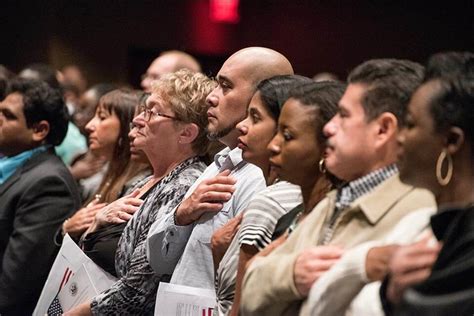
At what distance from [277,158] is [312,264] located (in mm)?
452

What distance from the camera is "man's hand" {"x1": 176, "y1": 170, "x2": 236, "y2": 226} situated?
11.0 ft

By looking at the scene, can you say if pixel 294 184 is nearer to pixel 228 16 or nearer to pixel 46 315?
pixel 46 315

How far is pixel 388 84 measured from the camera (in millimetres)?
2480

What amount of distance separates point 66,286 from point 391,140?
1832mm

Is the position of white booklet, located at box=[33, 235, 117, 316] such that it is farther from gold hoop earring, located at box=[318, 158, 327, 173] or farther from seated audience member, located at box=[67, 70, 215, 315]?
gold hoop earring, located at box=[318, 158, 327, 173]

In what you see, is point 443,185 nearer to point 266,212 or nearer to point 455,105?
point 455,105

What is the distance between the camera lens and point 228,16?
9.24 meters

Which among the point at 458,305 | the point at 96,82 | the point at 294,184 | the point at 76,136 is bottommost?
the point at 96,82

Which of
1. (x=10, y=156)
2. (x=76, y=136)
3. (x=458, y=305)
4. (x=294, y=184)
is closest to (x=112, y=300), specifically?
(x=294, y=184)

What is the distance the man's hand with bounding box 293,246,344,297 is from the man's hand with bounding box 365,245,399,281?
0.11 meters

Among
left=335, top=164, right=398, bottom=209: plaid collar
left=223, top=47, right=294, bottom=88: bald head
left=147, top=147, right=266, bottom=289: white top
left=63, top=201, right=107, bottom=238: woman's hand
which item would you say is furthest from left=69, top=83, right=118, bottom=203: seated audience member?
left=335, top=164, right=398, bottom=209: plaid collar

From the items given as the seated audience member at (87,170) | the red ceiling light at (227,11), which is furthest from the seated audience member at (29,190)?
the red ceiling light at (227,11)

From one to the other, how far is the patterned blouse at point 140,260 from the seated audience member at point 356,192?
1.12m

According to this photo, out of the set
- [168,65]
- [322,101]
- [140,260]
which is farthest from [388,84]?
[168,65]
